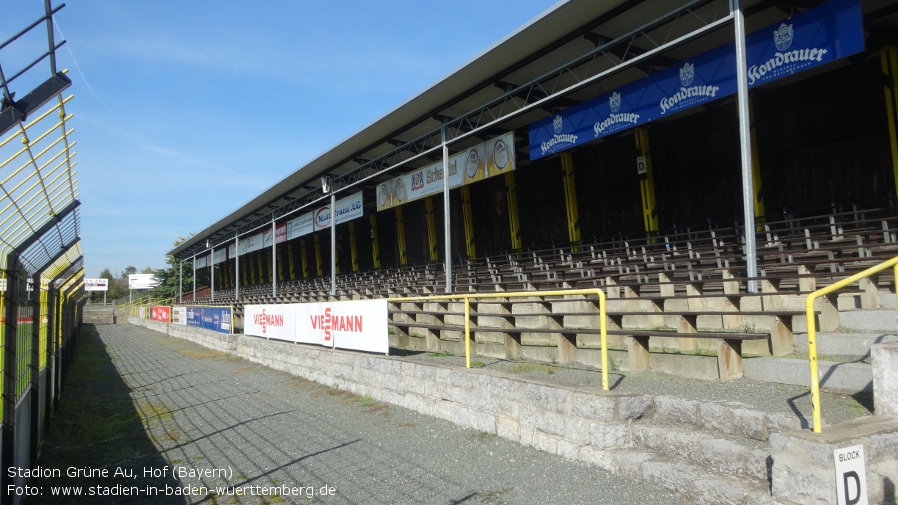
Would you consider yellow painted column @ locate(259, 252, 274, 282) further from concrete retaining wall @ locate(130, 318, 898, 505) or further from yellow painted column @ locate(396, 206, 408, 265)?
concrete retaining wall @ locate(130, 318, 898, 505)

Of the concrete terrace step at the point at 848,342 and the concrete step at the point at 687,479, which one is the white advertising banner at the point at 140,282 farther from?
the concrete terrace step at the point at 848,342

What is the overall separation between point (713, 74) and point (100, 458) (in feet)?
34.6

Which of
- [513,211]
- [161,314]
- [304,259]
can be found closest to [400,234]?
[513,211]

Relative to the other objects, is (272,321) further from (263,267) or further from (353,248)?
(263,267)

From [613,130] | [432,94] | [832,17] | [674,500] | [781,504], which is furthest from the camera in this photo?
[432,94]

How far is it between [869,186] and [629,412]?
10226 millimetres

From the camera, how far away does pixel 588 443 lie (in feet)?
16.1

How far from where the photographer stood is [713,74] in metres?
9.39

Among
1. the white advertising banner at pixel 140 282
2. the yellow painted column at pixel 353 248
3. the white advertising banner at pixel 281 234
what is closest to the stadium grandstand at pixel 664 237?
the white advertising banner at pixel 281 234

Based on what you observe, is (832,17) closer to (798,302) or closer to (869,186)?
(798,302)

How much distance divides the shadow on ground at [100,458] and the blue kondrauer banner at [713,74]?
9552 mm

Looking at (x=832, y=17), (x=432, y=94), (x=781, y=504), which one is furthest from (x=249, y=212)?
(x=781, y=504)

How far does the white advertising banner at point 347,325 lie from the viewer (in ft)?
29.8

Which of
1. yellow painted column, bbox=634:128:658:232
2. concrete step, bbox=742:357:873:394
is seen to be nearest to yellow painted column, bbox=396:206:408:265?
yellow painted column, bbox=634:128:658:232
